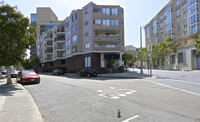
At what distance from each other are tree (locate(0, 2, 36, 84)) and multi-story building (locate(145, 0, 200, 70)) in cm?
2753

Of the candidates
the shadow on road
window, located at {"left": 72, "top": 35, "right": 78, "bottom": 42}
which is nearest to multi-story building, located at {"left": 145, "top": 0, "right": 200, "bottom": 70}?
window, located at {"left": 72, "top": 35, "right": 78, "bottom": 42}

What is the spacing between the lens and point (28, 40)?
14258 mm

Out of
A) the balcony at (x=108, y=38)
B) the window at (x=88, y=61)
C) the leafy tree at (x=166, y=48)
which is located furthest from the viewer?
the leafy tree at (x=166, y=48)

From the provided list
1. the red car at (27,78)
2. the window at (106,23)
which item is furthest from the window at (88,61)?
the red car at (27,78)

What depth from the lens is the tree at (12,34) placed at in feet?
40.9

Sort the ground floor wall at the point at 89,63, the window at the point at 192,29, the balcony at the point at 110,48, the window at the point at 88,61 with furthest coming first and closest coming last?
the window at the point at 192,29
the window at the point at 88,61
the ground floor wall at the point at 89,63
the balcony at the point at 110,48

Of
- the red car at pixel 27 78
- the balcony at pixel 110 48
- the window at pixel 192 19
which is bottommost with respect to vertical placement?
the red car at pixel 27 78

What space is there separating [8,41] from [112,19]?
26566 millimetres

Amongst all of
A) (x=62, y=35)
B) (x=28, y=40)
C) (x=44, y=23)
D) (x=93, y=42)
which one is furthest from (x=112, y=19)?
(x=44, y=23)

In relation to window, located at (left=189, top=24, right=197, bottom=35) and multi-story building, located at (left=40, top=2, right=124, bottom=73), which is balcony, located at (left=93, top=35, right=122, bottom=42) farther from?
window, located at (left=189, top=24, right=197, bottom=35)

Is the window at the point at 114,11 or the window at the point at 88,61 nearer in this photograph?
the window at the point at 114,11

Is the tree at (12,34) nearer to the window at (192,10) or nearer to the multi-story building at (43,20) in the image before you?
the window at (192,10)

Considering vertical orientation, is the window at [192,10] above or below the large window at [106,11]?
above

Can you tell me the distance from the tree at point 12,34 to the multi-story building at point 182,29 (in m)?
27.5
